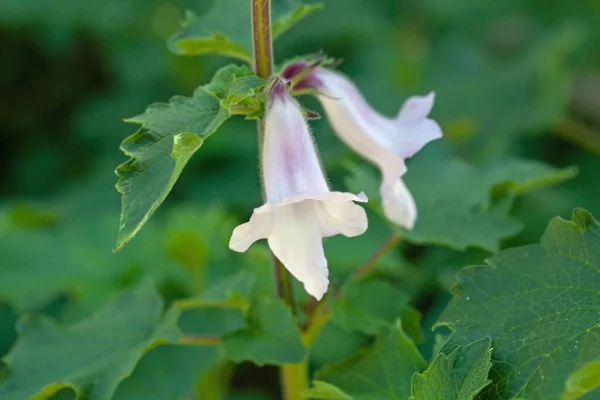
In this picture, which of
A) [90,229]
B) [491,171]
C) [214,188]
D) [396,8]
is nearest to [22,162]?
[214,188]

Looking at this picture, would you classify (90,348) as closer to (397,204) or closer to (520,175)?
(397,204)

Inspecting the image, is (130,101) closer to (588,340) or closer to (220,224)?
(220,224)

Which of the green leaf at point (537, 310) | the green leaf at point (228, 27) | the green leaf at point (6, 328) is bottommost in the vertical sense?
the green leaf at point (6, 328)

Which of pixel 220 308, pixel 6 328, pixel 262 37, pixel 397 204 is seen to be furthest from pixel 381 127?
pixel 6 328

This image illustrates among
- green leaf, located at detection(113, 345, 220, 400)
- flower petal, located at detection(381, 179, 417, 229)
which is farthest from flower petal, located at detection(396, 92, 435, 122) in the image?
green leaf, located at detection(113, 345, 220, 400)

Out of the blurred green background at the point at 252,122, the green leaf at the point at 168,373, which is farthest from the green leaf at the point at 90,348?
the blurred green background at the point at 252,122

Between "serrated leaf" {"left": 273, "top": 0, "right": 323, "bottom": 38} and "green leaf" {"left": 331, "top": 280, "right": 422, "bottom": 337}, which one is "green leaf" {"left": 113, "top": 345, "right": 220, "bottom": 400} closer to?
"green leaf" {"left": 331, "top": 280, "right": 422, "bottom": 337}

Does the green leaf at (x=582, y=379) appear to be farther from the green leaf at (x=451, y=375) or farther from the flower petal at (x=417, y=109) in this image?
the flower petal at (x=417, y=109)
